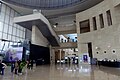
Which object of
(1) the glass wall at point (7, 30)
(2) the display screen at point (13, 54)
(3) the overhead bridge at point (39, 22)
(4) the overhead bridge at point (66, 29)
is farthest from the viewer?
(4) the overhead bridge at point (66, 29)

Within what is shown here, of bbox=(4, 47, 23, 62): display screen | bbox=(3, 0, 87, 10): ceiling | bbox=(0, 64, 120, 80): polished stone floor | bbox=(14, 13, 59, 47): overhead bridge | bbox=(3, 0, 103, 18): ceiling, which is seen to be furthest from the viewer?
bbox=(3, 0, 87, 10): ceiling

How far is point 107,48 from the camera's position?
55.0 feet

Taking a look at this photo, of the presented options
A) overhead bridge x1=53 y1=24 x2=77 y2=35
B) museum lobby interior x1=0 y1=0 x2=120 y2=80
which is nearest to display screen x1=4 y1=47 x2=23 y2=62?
museum lobby interior x1=0 y1=0 x2=120 y2=80

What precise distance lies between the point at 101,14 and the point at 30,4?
569 inches

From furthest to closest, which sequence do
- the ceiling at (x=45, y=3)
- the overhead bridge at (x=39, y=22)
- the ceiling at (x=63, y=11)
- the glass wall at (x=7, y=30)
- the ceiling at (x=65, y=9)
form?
the ceiling at (x=45, y=3)
the ceiling at (x=63, y=11)
the ceiling at (x=65, y=9)
the glass wall at (x=7, y=30)
the overhead bridge at (x=39, y=22)

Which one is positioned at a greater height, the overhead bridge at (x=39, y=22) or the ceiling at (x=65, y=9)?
the ceiling at (x=65, y=9)

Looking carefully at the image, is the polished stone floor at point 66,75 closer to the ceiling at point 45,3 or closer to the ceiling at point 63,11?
the ceiling at point 63,11

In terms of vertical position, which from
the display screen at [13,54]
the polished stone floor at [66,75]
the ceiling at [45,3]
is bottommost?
the polished stone floor at [66,75]

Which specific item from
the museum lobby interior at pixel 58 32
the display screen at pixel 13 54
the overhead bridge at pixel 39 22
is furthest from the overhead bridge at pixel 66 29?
the display screen at pixel 13 54

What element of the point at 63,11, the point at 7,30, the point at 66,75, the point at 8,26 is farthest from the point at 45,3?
the point at 66,75

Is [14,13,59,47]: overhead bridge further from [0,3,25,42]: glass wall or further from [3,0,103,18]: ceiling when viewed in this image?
[3,0,103,18]: ceiling

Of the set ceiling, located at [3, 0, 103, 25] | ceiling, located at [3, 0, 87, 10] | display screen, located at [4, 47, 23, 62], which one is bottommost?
display screen, located at [4, 47, 23, 62]

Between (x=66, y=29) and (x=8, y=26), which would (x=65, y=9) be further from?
(x=8, y=26)

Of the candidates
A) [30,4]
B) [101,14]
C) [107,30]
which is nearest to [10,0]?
[30,4]
